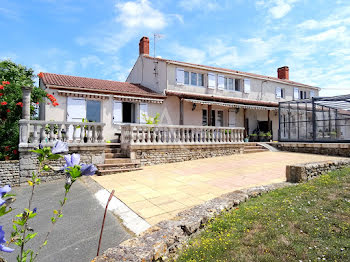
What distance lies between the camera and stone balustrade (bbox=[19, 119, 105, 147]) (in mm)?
7750

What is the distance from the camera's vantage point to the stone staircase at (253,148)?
13800 mm

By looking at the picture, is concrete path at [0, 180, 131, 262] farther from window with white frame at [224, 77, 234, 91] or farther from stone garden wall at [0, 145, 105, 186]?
window with white frame at [224, 77, 234, 91]

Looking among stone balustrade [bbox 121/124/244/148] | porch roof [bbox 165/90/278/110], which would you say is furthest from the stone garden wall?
porch roof [bbox 165/90/278/110]

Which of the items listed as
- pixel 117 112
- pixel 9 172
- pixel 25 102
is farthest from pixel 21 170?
pixel 117 112

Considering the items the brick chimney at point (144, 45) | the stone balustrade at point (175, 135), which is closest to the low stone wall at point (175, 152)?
the stone balustrade at point (175, 135)

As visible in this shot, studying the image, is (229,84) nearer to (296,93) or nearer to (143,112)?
(143,112)

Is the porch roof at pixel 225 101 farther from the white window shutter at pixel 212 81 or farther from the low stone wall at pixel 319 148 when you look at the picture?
the low stone wall at pixel 319 148

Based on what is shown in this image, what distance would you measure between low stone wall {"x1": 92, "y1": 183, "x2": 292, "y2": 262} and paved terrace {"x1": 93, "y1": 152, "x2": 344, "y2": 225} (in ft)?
2.17

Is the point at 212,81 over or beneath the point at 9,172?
over

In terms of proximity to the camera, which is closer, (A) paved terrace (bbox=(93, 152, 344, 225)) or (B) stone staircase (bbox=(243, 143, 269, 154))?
(A) paved terrace (bbox=(93, 152, 344, 225))

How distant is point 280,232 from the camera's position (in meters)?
3.43

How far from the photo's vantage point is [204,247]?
9.98 feet

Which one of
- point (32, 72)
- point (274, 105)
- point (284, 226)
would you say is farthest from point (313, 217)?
point (32, 72)

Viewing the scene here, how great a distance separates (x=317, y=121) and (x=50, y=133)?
15940mm
